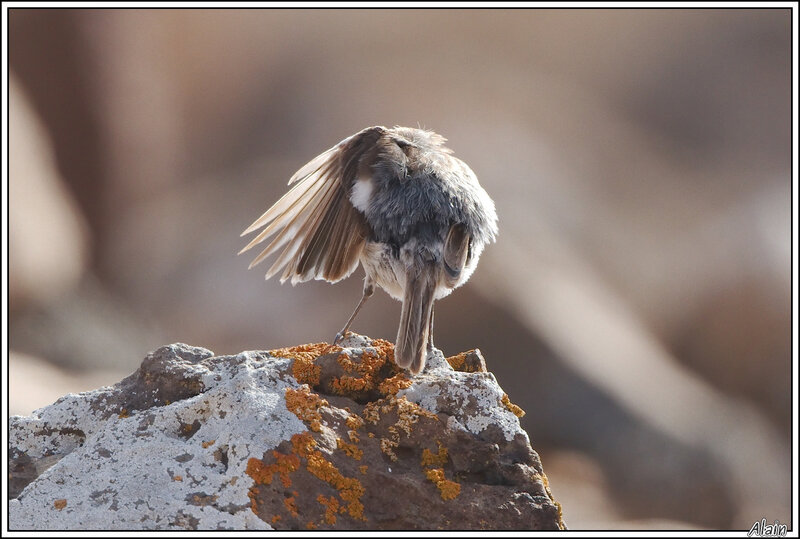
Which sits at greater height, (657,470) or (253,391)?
(253,391)

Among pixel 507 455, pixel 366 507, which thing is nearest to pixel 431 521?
pixel 366 507

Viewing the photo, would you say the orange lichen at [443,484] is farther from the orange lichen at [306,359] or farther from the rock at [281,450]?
the orange lichen at [306,359]

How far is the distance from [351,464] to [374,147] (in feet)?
7.68

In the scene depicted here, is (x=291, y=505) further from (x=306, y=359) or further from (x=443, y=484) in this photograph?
(x=306, y=359)

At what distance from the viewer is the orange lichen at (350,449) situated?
166 inches

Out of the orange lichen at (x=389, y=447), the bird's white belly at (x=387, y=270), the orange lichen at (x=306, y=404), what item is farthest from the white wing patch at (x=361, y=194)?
the orange lichen at (x=389, y=447)

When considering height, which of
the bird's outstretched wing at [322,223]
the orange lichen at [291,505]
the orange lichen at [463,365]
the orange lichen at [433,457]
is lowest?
the orange lichen at [291,505]

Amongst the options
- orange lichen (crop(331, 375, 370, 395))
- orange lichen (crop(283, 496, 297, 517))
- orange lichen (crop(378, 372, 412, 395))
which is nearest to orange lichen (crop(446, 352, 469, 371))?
orange lichen (crop(378, 372, 412, 395))

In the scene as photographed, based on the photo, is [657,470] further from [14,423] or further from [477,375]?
[14,423]

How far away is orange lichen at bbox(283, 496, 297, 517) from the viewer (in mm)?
3896

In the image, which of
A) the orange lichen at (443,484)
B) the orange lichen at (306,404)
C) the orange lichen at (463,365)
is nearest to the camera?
the orange lichen at (443,484)

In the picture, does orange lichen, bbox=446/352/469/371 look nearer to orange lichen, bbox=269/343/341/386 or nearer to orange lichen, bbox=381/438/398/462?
orange lichen, bbox=269/343/341/386

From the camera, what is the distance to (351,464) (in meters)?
4.16

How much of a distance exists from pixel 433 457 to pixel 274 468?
0.82 m
